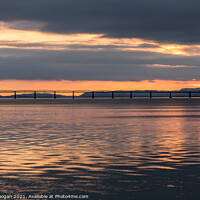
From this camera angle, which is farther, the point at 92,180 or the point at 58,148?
the point at 58,148

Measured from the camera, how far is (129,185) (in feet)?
53.9

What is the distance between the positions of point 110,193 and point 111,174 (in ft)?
10.8

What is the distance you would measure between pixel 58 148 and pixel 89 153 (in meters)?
2.83

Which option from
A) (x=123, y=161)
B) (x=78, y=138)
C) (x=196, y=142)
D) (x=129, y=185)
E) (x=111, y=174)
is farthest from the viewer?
(x=78, y=138)

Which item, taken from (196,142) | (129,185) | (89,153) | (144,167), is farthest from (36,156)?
(196,142)

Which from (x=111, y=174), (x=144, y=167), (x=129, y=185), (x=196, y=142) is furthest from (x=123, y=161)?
(x=196, y=142)

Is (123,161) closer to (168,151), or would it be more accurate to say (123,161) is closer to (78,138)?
(168,151)

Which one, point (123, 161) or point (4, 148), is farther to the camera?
point (4, 148)

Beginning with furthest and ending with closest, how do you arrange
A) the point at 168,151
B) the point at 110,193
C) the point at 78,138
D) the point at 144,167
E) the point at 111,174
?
the point at 78,138 → the point at 168,151 → the point at 144,167 → the point at 111,174 → the point at 110,193

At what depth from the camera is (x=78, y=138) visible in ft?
110

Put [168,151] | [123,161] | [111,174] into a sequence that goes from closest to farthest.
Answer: [111,174], [123,161], [168,151]

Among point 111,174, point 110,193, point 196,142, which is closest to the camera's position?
point 110,193

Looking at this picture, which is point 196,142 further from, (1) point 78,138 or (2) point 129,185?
(2) point 129,185

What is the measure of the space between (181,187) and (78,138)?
703 inches
